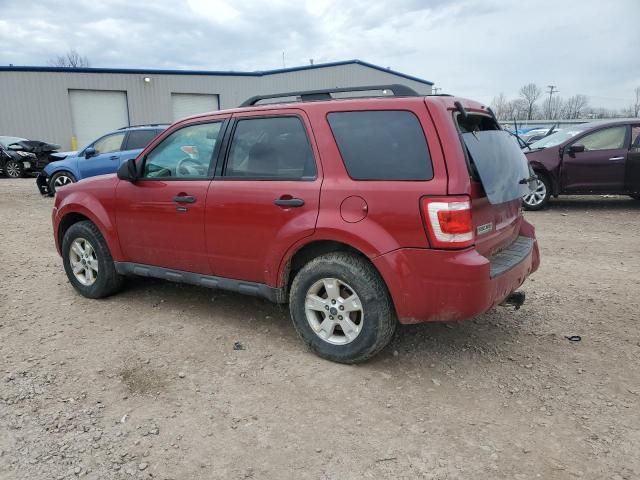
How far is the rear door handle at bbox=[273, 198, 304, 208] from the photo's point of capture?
345 centimetres

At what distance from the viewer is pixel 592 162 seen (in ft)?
30.3

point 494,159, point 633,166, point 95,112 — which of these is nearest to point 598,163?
point 633,166

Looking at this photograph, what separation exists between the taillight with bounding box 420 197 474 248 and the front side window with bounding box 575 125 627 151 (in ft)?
25.3

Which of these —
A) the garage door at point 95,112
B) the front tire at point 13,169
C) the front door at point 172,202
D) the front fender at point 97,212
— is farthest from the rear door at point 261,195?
the garage door at point 95,112

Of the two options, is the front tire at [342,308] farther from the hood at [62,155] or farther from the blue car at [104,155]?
the hood at [62,155]

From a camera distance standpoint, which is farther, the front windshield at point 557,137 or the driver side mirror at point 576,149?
the front windshield at point 557,137

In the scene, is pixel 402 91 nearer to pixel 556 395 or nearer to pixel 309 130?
pixel 309 130

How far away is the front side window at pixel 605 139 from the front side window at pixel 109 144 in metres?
9.43

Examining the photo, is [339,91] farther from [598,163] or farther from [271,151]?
[598,163]

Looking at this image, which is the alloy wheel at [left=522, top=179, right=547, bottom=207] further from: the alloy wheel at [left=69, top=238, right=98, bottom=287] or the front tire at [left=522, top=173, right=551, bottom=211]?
the alloy wheel at [left=69, top=238, right=98, bottom=287]

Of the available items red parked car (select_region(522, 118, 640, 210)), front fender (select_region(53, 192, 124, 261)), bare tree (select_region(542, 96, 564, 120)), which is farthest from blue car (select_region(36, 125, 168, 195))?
bare tree (select_region(542, 96, 564, 120))

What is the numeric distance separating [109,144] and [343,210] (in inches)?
378

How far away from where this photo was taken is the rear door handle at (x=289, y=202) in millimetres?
3447

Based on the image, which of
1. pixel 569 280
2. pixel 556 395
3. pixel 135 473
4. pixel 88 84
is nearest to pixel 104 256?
pixel 135 473
